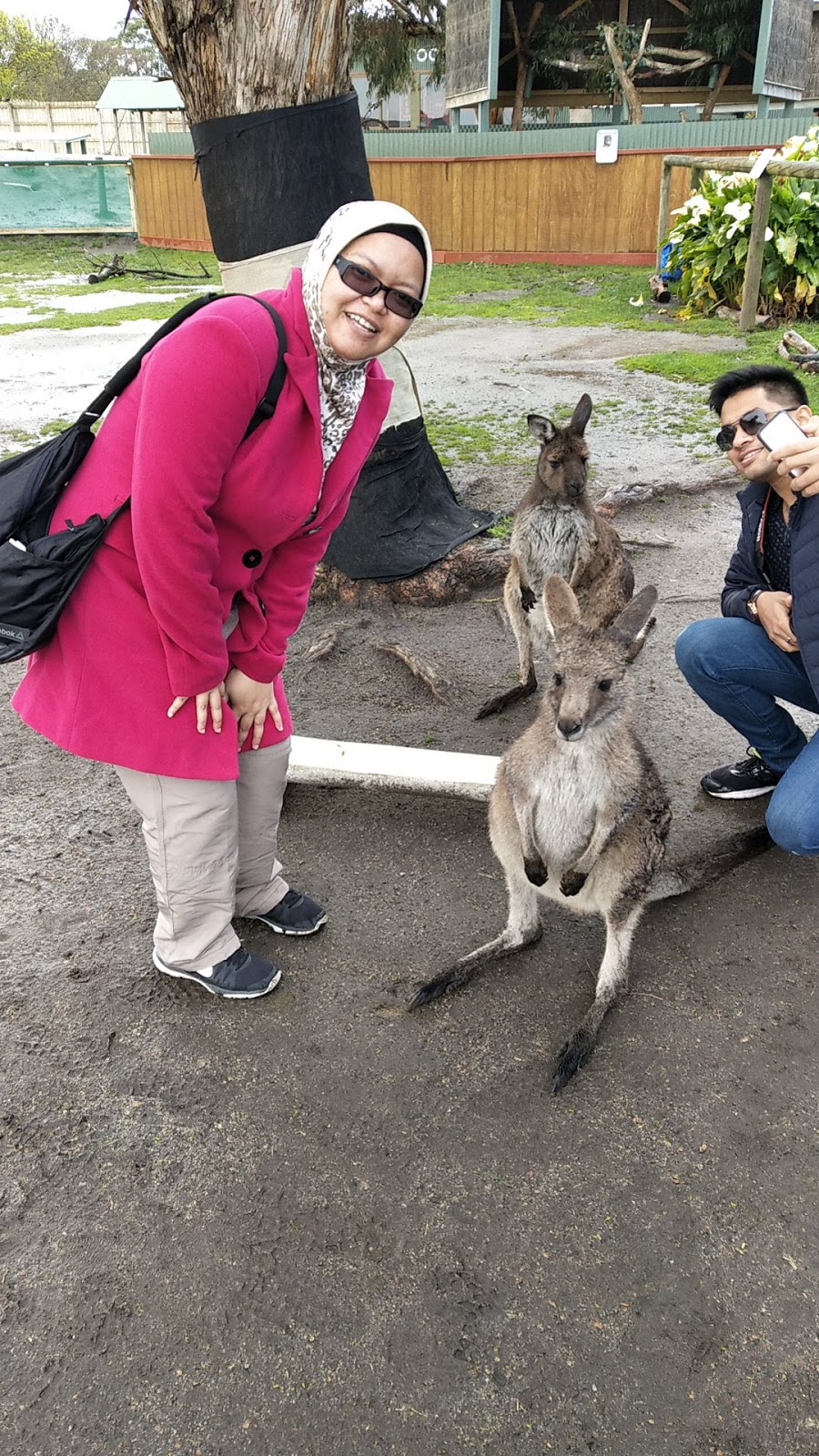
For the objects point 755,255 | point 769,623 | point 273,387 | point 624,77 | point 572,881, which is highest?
point 624,77

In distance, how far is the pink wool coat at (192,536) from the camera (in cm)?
150

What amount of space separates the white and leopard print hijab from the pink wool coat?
0.03 meters

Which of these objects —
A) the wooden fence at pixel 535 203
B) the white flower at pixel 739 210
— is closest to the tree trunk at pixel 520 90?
the wooden fence at pixel 535 203

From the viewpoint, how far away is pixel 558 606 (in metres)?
2.20

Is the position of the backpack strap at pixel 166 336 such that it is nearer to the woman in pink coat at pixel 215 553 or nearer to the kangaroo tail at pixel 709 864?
the woman in pink coat at pixel 215 553

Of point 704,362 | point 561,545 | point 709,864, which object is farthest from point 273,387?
point 704,362

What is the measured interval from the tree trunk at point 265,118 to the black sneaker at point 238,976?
237 cm

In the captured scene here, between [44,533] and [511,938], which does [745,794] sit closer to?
[511,938]

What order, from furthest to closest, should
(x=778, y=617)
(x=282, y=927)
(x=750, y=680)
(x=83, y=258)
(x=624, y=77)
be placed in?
(x=624, y=77) → (x=83, y=258) → (x=750, y=680) → (x=778, y=617) → (x=282, y=927)

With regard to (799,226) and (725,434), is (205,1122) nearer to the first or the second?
(725,434)

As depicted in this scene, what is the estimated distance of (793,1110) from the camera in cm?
184

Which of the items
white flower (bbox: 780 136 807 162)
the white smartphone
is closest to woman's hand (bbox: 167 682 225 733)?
the white smartphone

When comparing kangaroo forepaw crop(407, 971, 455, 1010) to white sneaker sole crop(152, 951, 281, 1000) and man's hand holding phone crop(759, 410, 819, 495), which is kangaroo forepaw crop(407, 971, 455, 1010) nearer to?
white sneaker sole crop(152, 951, 281, 1000)

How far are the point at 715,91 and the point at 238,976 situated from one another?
20292 millimetres
